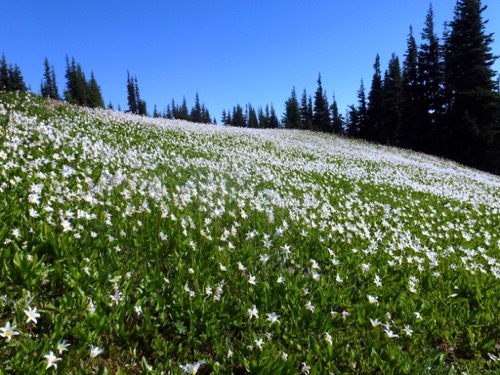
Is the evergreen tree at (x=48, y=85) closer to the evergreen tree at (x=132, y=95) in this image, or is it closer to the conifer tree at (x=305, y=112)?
the evergreen tree at (x=132, y=95)

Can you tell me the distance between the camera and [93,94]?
83500mm

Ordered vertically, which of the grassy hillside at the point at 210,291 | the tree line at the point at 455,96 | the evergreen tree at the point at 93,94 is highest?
the evergreen tree at the point at 93,94

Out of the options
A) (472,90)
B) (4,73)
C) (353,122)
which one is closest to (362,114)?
(353,122)

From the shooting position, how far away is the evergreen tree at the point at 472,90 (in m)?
36.3

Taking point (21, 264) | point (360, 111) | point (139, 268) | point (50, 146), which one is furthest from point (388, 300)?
point (360, 111)

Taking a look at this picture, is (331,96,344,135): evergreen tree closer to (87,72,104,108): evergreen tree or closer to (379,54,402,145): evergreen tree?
(379,54,402,145): evergreen tree

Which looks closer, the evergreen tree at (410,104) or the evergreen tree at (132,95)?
the evergreen tree at (410,104)

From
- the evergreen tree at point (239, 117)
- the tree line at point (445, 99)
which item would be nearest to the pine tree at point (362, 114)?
the tree line at point (445, 99)

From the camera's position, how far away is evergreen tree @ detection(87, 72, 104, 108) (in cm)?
8062

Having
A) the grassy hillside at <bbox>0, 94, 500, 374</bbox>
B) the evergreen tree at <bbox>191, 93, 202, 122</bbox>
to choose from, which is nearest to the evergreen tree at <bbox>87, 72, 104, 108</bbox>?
the evergreen tree at <bbox>191, 93, 202, 122</bbox>

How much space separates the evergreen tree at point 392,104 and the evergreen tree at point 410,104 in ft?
8.52

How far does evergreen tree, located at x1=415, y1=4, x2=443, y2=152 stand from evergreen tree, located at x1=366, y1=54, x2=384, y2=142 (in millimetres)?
10630

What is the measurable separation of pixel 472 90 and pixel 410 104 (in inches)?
393

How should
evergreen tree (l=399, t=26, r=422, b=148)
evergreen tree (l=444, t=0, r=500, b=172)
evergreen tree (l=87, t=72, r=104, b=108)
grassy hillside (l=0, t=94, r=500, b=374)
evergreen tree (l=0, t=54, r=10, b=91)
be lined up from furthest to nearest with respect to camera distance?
evergreen tree (l=87, t=72, r=104, b=108) < evergreen tree (l=0, t=54, r=10, b=91) < evergreen tree (l=399, t=26, r=422, b=148) < evergreen tree (l=444, t=0, r=500, b=172) < grassy hillside (l=0, t=94, r=500, b=374)
